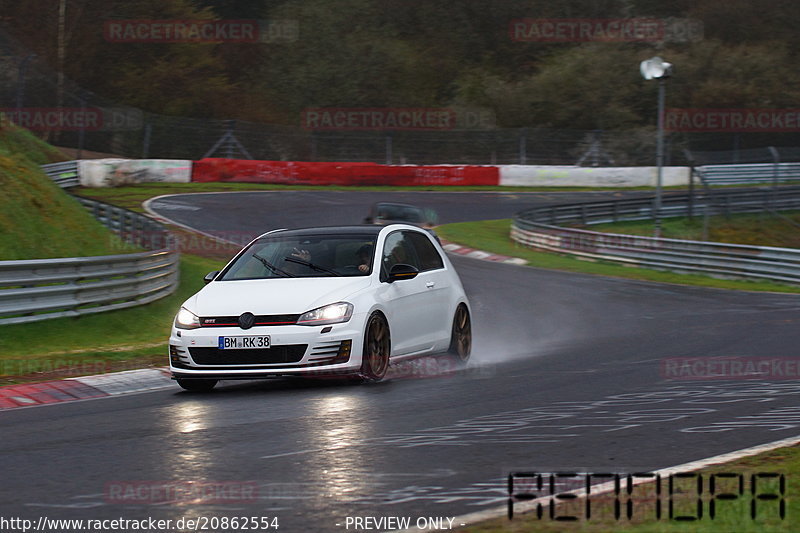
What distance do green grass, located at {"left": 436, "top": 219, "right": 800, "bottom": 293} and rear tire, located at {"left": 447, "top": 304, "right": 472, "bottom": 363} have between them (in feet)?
47.6

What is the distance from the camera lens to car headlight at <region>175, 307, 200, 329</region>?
1011 centimetres

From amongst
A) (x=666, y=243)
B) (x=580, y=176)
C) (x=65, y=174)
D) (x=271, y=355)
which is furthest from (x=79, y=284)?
(x=580, y=176)

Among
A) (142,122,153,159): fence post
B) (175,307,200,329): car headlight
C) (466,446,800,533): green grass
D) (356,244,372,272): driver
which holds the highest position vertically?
(142,122,153,159): fence post

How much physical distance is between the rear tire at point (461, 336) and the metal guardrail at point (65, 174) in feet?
98.8

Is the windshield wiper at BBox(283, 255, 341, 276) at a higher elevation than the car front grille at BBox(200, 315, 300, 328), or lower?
higher

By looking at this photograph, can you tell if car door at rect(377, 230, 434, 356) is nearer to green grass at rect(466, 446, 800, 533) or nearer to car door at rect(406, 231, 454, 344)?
car door at rect(406, 231, 454, 344)

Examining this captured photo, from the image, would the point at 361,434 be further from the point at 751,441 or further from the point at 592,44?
the point at 592,44

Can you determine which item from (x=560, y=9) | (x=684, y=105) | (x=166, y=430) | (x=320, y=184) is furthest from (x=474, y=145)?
(x=166, y=430)

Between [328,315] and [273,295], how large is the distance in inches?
22.5

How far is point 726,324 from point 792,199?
1028 inches

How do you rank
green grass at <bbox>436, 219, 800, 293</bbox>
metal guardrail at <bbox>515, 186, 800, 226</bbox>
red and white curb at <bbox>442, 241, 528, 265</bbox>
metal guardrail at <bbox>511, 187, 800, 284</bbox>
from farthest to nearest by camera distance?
metal guardrail at <bbox>515, 186, 800, 226</bbox> → red and white curb at <bbox>442, 241, 528, 265</bbox> → metal guardrail at <bbox>511, 187, 800, 284</bbox> → green grass at <bbox>436, 219, 800, 293</bbox>

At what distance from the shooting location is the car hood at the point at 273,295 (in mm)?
9992

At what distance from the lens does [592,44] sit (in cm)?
6738

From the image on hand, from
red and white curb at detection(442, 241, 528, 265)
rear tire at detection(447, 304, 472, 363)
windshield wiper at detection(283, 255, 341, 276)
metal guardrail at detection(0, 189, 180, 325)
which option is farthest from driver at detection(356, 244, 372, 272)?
red and white curb at detection(442, 241, 528, 265)
